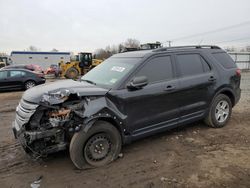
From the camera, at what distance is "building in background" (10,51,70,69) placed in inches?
1911

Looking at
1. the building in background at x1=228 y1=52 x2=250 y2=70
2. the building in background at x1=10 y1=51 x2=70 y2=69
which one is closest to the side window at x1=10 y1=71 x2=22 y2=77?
the building in background at x1=228 y1=52 x2=250 y2=70

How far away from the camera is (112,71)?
4.62 m

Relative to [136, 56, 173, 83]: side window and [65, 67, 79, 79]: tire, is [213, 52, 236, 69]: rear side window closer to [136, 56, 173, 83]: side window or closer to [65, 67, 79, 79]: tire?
[136, 56, 173, 83]: side window

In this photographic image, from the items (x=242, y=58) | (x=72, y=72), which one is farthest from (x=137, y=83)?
(x=242, y=58)

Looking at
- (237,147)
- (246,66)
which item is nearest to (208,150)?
(237,147)

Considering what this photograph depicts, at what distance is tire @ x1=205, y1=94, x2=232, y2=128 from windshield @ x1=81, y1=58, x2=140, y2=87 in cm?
228

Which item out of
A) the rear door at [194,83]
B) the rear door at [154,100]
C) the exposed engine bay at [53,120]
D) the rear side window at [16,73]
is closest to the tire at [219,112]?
the rear door at [194,83]

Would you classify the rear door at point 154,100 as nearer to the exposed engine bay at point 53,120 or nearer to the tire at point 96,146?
the tire at point 96,146

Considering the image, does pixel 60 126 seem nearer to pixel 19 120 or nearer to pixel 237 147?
pixel 19 120

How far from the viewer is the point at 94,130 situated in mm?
3734

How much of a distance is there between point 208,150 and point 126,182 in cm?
185

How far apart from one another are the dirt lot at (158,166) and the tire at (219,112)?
35cm

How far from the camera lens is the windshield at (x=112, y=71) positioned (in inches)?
168

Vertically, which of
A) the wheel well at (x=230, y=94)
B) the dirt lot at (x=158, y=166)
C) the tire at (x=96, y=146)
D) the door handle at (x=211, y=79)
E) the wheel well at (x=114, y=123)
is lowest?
the dirt lot at (x=158, y=166)
